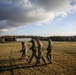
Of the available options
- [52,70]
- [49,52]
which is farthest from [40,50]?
[52,70]

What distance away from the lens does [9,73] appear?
14086mm

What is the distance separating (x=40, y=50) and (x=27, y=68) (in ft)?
6.50

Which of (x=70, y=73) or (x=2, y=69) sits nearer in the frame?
(x=70, y=73)

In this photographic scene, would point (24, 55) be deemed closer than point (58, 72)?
No

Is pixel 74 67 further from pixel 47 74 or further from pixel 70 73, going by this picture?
pixel 47 74

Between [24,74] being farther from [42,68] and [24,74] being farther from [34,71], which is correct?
[42,68]

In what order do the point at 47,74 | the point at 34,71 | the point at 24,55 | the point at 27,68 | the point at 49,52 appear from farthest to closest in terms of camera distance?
the point at 24,55 < the point at 49,52 < the point at 27,68 < the point at 34,71 < the point at 47,74

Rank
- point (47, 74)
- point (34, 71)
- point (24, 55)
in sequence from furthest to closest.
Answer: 1. point (24, 55)
2. point (34, 71)
3. point (47, 74)

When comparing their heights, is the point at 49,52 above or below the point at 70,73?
above

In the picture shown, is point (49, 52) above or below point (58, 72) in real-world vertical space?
above

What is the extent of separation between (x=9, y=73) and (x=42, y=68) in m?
2.86

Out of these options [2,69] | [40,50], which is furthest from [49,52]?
[2,69]

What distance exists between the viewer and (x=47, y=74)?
13.5 meters

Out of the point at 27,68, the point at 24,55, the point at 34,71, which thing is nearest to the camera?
the point at 34,71
